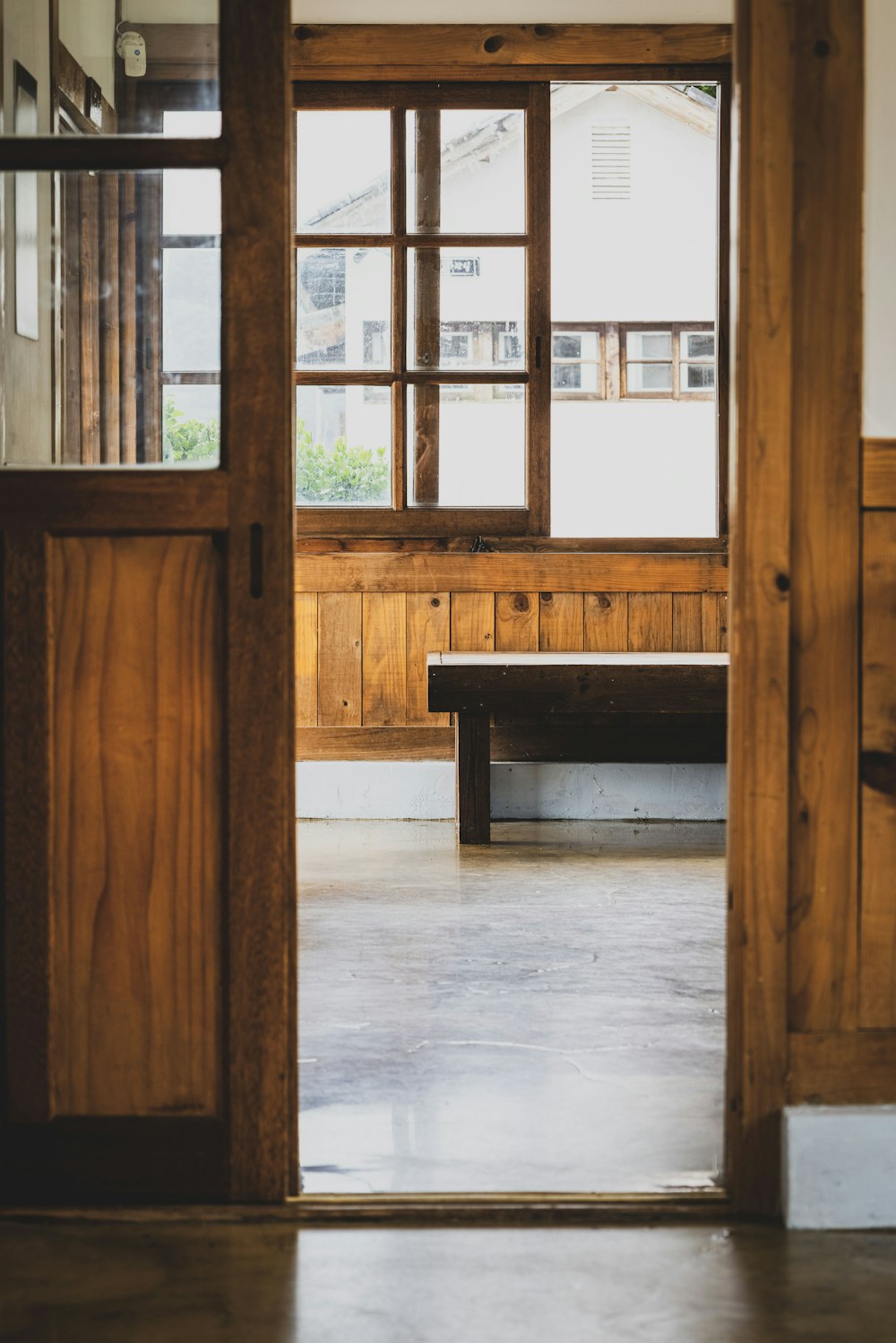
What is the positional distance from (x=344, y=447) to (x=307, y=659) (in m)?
0.83

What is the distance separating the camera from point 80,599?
1.85 m

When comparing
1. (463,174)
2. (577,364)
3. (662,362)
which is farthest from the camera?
(577,364)

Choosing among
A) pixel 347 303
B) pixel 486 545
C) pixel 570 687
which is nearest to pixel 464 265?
pixel 347 303

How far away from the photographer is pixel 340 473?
16.4 ft

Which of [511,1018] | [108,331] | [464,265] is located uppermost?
[464,265]

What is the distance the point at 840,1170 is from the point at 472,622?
11.0 feet

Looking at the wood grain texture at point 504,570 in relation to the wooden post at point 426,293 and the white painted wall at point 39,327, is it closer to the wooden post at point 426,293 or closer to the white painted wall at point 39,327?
the wooden post at point 426,293

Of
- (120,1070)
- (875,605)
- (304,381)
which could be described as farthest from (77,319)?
(304,381)

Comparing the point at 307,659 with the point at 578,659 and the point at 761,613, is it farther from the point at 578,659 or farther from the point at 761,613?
the point at 761,613

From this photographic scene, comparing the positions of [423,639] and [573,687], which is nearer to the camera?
[573,687]

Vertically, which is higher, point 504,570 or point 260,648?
point 504,570

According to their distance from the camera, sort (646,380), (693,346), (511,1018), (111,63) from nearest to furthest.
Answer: (111,63)
(511,1018)
(693,346)
(646,380)

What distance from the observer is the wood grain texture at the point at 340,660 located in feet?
16.3

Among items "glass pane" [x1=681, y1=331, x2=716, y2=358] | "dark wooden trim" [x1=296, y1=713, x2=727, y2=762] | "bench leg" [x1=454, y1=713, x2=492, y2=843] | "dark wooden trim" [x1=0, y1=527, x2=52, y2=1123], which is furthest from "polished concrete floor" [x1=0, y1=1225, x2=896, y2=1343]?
"glass pane" [x1=681, y1=331, x2=716, y2=358]
